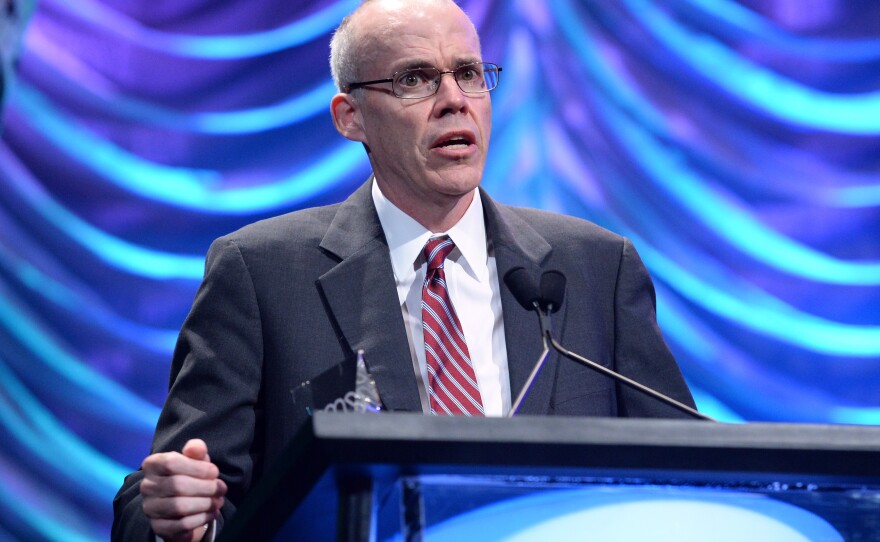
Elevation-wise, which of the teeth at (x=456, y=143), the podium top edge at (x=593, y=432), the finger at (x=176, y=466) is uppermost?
the teeth at (x=456, y=143)

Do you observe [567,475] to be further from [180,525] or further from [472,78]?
[472,78]

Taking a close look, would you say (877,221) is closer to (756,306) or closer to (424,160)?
(756,306)

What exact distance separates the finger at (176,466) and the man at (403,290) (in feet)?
0.89

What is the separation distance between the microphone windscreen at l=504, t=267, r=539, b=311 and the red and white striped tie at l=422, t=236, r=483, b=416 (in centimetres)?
36

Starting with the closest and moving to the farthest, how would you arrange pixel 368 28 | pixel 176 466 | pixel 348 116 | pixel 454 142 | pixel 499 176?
pixel 176 466 < pixel 454 142 < pixel 368 28 < pixel 348 116 < pixel 499 176

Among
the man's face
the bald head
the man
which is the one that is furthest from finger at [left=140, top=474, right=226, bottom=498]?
the bald head

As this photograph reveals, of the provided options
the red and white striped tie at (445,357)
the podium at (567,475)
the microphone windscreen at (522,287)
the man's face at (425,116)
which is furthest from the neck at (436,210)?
the podium at (567,475)

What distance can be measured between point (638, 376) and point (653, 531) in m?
0.92

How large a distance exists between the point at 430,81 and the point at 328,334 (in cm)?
54

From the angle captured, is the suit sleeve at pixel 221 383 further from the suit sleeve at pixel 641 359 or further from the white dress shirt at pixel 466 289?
the suit sleeve at pixel 641 359

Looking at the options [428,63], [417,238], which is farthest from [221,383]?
[428,63]

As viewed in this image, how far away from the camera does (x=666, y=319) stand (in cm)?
309

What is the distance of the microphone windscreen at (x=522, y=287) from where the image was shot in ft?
4.72

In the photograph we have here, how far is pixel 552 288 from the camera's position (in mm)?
1412
